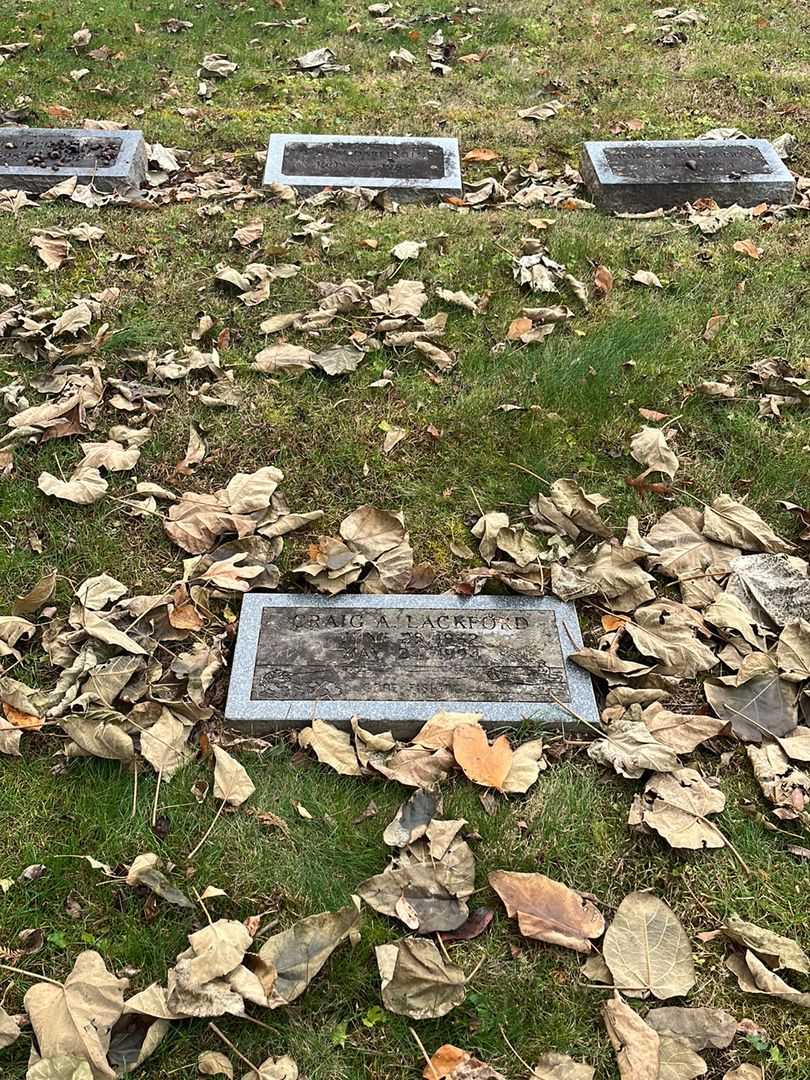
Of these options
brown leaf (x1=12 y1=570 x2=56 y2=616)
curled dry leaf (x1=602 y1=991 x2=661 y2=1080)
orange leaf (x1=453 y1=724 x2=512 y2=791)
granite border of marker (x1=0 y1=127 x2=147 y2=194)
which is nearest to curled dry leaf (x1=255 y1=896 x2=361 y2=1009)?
orange leaf (x1=453 y1=724 x2=512 y2=791)

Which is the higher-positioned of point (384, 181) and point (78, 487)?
point (384, 181)

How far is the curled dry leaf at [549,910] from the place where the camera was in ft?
6.57

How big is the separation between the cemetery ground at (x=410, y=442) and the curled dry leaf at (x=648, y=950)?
2.2 inches

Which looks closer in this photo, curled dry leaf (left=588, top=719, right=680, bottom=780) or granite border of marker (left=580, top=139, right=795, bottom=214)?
curled dry leaf (left=588, top=719, right=680, bottom=780)

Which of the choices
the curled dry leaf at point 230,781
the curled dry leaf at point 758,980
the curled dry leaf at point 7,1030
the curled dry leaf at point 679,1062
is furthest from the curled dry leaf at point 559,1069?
the curled dry leaf at point 7,1030

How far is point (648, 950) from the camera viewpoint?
1984mm

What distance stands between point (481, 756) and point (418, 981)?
2.00 ft

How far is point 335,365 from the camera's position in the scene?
369 centimetres

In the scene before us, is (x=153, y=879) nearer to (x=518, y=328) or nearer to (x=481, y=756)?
(x=481, y=756)

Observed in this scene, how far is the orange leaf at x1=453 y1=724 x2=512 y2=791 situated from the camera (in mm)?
2301

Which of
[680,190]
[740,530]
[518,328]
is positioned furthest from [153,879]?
[680,190]

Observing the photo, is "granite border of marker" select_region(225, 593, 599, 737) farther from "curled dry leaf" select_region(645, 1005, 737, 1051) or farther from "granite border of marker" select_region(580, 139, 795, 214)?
"granite border of marker" select_region(580, 139, 795, 214)

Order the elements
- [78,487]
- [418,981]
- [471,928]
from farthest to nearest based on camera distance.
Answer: [78,487]
[471,928]
[418,981]

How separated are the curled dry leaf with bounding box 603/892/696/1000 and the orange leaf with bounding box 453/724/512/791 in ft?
1.48
